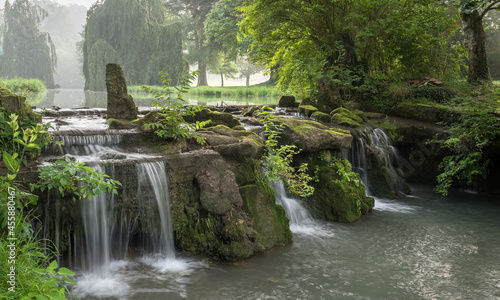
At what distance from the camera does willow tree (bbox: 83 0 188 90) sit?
2852 centimetres

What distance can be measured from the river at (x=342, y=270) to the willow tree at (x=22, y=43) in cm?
3277

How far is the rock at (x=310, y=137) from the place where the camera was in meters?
7.73

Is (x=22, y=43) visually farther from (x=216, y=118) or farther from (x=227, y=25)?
(x=216, y=118)

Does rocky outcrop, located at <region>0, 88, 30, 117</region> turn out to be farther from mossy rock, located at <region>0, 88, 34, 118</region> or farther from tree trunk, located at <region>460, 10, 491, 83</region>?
tree trunk, located at <region>460, 10, 491, 83</region>

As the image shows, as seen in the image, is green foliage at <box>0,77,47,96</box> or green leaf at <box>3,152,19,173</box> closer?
green leaf at <box>3,152,19,173</box>

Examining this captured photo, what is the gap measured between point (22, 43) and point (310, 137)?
33.3 m

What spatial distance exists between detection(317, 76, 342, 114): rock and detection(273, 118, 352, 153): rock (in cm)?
431

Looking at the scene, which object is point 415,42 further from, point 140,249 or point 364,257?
point 140,249

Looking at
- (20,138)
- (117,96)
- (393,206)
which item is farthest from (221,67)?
(20,138)

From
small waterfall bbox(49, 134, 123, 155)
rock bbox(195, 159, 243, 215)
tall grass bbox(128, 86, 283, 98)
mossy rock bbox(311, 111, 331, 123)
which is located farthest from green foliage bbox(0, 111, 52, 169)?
tall grass bbox(128, 86, 283, 98)

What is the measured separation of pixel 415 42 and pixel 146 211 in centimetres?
1382

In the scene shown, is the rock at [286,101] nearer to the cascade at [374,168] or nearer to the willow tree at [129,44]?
the cascade at [374,168]

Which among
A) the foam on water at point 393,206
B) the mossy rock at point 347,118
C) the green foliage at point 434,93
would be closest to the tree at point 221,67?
the green foliage at point 434,93

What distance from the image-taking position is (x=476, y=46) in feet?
43.7
